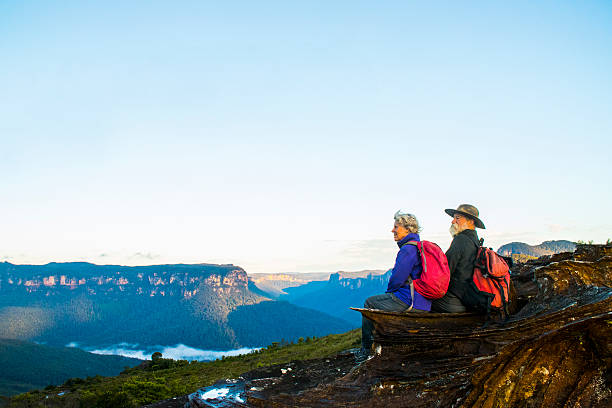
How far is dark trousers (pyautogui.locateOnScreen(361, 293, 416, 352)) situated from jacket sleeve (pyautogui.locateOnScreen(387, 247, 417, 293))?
0.22 m

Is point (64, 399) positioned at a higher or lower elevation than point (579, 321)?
lower

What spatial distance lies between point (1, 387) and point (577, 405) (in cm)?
14442

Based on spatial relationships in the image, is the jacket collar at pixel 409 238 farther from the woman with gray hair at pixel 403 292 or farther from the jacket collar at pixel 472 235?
the jacket collar at pixel 472 235

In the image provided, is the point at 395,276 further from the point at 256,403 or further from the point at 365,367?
the point at 256,403

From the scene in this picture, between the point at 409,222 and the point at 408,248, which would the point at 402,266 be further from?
the point at 409,222

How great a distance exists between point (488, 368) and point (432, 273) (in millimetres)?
1631

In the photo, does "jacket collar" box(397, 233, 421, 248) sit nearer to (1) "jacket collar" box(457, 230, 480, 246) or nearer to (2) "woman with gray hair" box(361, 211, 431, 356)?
(2) "woman with gray hair" box(361, 211, 431, 356)

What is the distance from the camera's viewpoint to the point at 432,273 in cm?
598

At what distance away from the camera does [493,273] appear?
5.78m

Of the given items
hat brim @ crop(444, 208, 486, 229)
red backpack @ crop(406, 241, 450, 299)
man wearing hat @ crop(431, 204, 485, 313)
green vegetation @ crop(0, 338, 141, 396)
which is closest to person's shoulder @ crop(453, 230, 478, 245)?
man wearing hat @ crop(431, 204, 485, 313)

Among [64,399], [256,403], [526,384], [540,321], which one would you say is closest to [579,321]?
[540,321]

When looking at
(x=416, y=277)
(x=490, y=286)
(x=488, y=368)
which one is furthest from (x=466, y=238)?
(x=488, y=368)

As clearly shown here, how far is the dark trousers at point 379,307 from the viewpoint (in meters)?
6.20

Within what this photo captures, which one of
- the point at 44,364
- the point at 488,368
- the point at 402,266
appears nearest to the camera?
the point at 488,368
